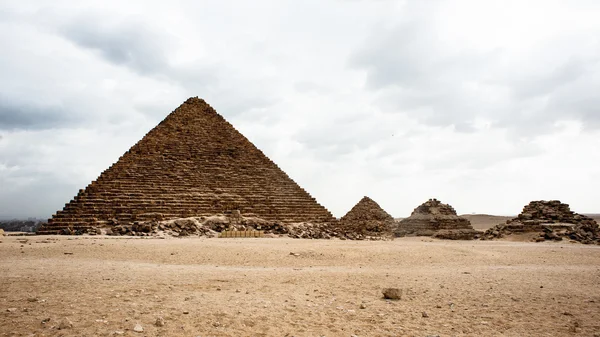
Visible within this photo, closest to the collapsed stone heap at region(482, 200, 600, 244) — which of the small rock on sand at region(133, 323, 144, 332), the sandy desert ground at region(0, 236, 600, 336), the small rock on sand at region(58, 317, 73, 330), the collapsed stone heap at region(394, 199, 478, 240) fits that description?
the collapsed stone heap at region(394, 199, 478, 240)

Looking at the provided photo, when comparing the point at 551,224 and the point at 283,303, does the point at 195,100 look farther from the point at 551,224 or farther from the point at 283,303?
the point at 283,303

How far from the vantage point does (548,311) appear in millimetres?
4559

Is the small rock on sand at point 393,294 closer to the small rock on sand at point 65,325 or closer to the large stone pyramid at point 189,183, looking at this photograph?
the small rock on sand at point 65,325

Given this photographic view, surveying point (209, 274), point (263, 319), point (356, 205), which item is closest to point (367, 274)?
point (209, 274)

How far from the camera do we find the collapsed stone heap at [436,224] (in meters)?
29.7

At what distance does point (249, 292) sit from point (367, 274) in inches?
109

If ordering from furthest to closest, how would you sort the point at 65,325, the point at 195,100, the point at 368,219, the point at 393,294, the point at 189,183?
the point at 368,219 < the point at 195,100 < the point at 189,183 < the point at 393,294 < the point at 65,325

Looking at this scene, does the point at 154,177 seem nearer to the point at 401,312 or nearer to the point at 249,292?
the point at 249,292

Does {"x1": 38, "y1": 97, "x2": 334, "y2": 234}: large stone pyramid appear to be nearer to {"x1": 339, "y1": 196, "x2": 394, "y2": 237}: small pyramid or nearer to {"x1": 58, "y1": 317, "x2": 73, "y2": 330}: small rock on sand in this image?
{"x1": 339, "y1": 196, "x2": 394, "y2": 237}: small pyramid

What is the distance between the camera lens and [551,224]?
86.8ft

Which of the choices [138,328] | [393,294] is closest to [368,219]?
[393,294]

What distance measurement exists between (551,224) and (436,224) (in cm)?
764

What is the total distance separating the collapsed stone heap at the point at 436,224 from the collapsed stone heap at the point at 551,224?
1.89 m

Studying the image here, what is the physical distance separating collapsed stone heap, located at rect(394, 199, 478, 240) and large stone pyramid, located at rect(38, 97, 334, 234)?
9.42 metres
